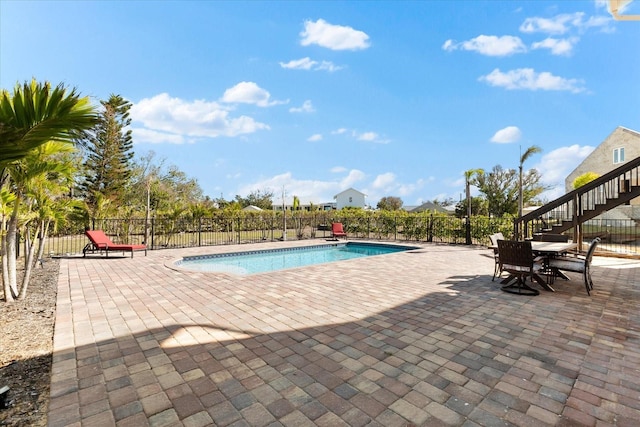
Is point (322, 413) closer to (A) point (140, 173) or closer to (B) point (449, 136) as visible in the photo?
(B) point (449, 136)

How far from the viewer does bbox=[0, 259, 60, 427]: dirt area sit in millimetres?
1970

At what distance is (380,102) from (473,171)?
773 centimetres

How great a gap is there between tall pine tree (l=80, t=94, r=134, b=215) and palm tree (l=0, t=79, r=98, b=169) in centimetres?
2395

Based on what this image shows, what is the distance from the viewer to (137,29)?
884cm

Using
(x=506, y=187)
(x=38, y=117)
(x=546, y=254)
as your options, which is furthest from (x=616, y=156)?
(x=38, y=117)

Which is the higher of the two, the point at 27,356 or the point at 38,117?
the point at 38,117

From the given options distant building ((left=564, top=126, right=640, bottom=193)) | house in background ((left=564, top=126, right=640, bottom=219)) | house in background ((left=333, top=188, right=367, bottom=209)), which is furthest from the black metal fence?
house in background ((left=333, top=188, right=367, bottom=209))

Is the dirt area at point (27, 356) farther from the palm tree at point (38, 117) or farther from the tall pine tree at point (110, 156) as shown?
the tall pine tree at point (110, 156)

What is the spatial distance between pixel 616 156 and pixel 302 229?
2231cm

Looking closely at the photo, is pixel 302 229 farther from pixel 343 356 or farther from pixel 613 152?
pixel 613 152

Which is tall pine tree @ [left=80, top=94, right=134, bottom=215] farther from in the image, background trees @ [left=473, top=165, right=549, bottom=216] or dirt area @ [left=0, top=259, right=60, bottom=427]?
background trees @ [left=473, top=165, right=549, bottom=216]

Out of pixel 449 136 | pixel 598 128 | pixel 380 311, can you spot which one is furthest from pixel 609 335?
pixel 598 128

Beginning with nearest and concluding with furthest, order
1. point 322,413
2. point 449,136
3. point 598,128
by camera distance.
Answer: point 322,413 < point 598,128 < point 449,136

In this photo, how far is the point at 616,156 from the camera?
21.1 metres
